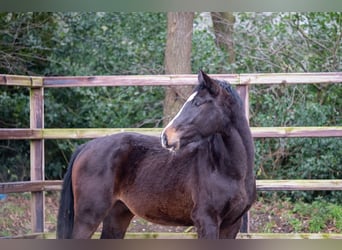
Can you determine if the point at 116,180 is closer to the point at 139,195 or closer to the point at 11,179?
the point at 139,195

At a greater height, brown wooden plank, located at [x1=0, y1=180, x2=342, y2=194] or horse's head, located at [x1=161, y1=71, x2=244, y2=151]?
horse's head, located at [x1=161, y1=71, x2=244, y2=151]

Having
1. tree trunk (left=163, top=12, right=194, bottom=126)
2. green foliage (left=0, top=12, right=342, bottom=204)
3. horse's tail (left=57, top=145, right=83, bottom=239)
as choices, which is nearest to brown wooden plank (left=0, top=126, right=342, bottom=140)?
green foliage (left=0, top=12, right=342, bottom=204)

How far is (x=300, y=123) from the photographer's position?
4.27 meters

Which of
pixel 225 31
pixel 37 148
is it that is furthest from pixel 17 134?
pixel 225 31

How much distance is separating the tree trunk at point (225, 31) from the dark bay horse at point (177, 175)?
1109 mm

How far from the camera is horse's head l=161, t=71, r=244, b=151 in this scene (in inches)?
131

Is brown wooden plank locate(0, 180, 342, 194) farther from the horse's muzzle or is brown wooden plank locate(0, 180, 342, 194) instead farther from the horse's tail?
the horse's muzzle

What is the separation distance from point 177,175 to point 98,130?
793 millimetres

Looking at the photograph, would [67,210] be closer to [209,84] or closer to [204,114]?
[204,114]

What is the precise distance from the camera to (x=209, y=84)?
3.34 m

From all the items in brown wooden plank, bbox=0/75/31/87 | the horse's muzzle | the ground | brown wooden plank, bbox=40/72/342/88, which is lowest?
the ground

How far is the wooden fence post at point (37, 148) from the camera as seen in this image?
13.7 ft

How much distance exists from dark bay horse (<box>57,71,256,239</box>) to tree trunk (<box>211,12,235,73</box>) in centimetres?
111

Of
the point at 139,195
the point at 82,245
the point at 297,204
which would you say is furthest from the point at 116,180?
the point at 297,204
